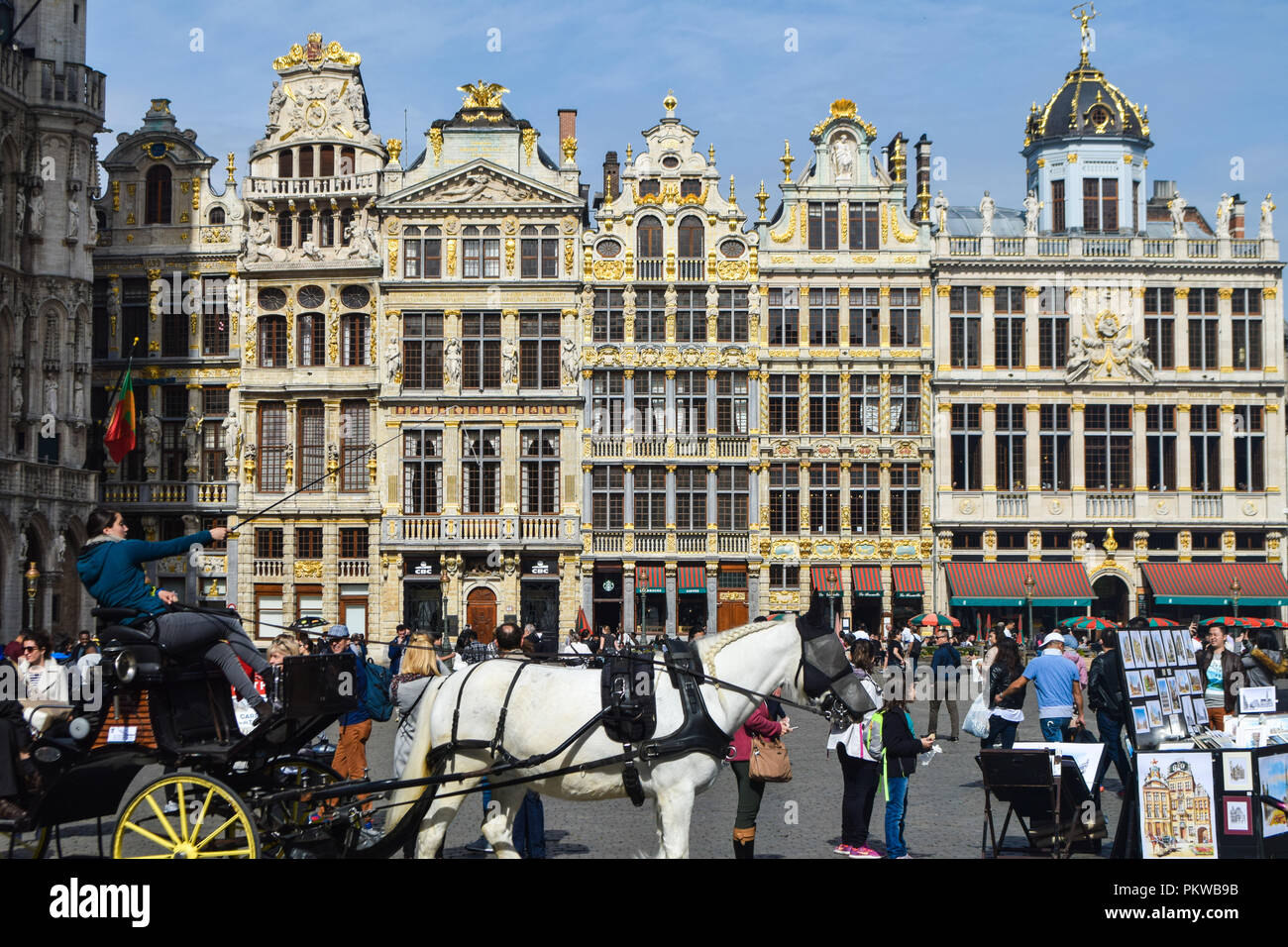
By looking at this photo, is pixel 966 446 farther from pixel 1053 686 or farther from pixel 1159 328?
pixel 1053 686

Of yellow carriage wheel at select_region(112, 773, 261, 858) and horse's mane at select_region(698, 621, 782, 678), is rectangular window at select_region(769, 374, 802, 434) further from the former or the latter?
yellow carriage wheel at select_region(112, 773, 261, 858)

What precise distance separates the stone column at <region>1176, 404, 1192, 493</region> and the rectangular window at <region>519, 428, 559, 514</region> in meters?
18.1

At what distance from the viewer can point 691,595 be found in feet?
135

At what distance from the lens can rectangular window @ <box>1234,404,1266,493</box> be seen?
137 ft

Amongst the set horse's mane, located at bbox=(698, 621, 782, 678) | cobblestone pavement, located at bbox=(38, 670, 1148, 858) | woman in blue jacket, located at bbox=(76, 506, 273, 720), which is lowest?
cobblestone pavement, located at bbox=(38, 670, 1148, 858)

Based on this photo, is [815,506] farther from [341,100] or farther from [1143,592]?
[341,100]

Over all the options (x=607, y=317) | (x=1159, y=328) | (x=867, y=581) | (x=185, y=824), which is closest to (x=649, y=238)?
(x=607, y=317)

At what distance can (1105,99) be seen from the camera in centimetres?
4341

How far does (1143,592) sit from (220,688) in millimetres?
36559

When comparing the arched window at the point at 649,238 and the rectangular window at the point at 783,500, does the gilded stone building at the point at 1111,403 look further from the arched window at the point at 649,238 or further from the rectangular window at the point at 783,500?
the arched window at the point at 649,238

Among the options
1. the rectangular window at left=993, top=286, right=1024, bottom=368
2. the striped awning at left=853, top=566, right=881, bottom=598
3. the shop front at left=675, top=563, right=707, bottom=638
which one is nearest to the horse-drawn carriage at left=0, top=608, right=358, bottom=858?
the shop front at left=675, top=563, right=707, bottom=638

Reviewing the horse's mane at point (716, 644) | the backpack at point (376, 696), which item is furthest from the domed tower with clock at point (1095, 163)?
the horse's mane at point (716, 644)

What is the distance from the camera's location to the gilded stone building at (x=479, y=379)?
41.2 metres
